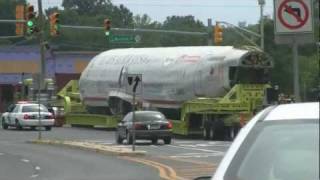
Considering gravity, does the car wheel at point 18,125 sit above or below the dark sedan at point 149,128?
below

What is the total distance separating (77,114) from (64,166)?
2943 cm

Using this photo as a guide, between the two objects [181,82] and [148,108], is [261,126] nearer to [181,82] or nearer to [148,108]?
[181,82]

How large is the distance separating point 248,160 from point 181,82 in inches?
1332

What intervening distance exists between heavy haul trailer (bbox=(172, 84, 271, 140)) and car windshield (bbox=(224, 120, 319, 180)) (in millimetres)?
30368

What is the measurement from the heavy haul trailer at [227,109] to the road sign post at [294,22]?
24.9m

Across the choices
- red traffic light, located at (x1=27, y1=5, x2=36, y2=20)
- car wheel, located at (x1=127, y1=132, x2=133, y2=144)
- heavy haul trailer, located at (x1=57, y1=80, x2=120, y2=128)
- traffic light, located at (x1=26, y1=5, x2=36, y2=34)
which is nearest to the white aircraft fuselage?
heavy haul trailer, located at (x1=57, y1=80, x2=120, y2=128)

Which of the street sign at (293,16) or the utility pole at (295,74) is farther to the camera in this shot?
the street sign at (293,16)

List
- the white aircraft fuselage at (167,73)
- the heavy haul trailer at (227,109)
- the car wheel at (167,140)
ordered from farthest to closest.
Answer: the white aircraft fuselage at (167,73) < the heavy haul trailer at (227,109) < the car wheel at (167,140)

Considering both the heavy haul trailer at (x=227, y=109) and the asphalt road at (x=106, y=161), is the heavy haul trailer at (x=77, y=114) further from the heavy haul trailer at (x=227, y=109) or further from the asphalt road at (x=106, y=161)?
the asphalt road at (x=106, y=161)

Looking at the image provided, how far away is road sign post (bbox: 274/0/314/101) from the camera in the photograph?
10.4 metres

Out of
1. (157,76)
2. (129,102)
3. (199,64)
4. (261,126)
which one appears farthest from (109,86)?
(261,126)

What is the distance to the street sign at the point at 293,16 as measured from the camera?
1045cm

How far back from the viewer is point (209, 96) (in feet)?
124

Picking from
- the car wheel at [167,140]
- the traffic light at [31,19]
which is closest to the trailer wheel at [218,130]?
the car wheel at [167,140]
